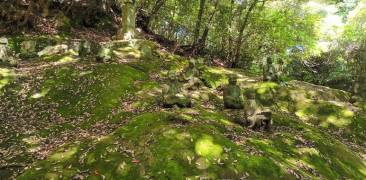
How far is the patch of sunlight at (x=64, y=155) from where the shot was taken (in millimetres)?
11190

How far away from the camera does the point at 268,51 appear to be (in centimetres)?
3472

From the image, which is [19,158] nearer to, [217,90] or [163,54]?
[217,90]

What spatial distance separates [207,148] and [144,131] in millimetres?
2338

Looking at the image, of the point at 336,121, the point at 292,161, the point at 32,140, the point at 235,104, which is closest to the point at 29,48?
the point at 32,140

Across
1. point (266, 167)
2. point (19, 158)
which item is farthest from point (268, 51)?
point (19, 158)

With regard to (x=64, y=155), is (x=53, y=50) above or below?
above

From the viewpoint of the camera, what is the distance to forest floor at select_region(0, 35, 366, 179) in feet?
34.8

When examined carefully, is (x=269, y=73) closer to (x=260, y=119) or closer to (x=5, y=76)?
(x=260, y=119)

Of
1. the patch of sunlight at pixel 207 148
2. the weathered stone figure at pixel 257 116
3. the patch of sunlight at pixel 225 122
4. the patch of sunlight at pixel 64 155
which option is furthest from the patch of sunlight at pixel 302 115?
the patch of sunlight at pixel 64 155

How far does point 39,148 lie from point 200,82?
10278 mm

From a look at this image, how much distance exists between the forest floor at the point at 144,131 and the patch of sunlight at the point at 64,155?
0.04 meters

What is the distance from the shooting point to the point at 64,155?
11.4 meters

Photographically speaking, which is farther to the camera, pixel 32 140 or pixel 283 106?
pixel 283 106

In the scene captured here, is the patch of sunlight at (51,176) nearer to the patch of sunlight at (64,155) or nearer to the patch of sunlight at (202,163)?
the patch of sunlight at (64,155)
